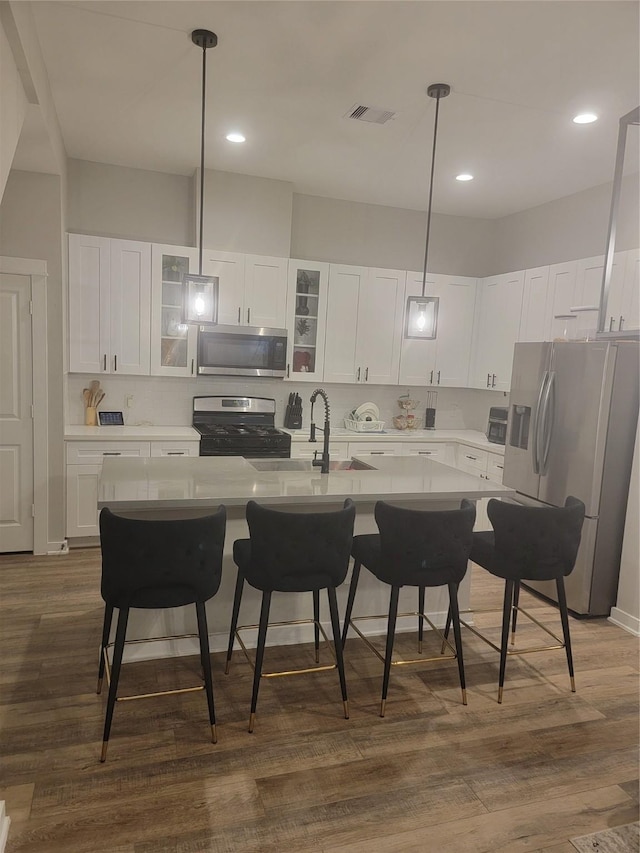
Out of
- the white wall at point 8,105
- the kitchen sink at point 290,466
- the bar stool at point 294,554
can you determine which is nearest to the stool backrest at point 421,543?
the bar stool at point 294,554

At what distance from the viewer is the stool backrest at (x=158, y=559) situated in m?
2.21

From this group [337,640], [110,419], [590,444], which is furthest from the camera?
[110,419]

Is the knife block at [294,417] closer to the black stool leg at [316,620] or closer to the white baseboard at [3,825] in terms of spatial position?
the black stool leg at [316,620]

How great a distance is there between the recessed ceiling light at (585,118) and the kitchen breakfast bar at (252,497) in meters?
2.27

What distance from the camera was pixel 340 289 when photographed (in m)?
5.26

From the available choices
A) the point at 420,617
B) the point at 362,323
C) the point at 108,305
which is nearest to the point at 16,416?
the point at 108,305

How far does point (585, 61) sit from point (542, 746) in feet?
10.6

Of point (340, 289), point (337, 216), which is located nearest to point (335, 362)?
point (340, 289)

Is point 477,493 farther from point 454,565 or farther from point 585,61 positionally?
point 585,61

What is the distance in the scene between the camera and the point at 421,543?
8.41ft

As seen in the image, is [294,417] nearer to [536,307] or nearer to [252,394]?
[252,394]

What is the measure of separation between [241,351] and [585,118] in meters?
3.01

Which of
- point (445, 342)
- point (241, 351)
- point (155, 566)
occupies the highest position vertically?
point (445, 342)

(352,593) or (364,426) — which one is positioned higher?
(364,426)
